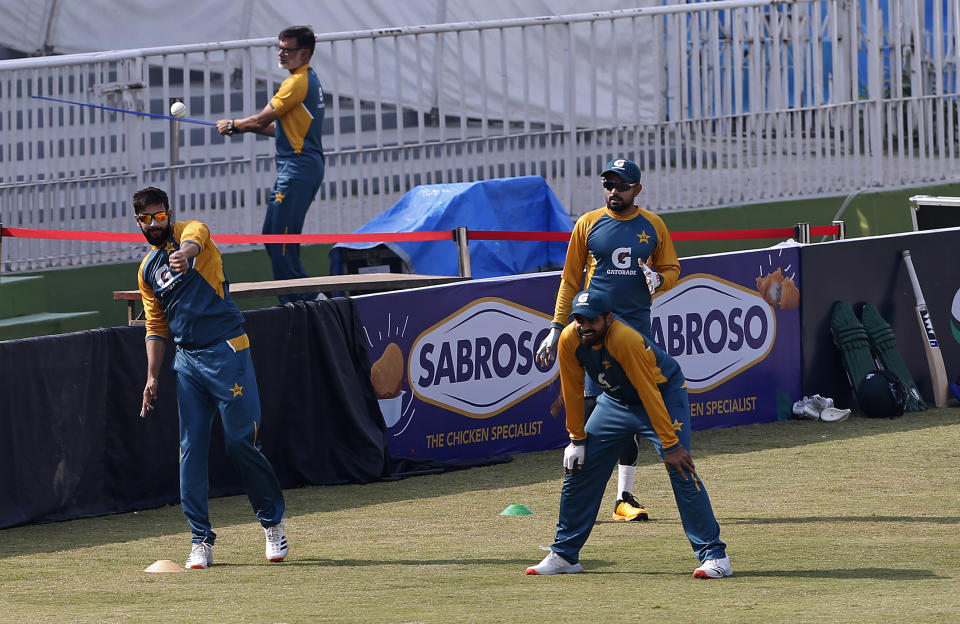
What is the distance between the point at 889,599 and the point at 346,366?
522cm

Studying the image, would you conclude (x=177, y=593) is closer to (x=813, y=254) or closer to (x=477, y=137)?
(x=813, y=254)

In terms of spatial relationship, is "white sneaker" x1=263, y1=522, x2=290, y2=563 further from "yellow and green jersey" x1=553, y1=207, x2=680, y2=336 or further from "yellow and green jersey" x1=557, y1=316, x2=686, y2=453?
"yellow and green jersey" x1=553, y1=207, x2=680, y2=336

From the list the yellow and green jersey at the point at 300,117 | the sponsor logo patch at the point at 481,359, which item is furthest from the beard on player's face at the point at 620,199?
the yellow and green jersey at the point at 300,117

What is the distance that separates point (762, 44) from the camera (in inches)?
661

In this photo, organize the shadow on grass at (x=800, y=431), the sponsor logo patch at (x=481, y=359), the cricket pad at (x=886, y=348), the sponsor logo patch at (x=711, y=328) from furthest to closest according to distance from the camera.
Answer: the cricket pad at (x=886, y=348), the sponsor logo patch at (x=711, y=328), the shadow on grass at (x=800, y=431), the sponsor logo patch at (x=481, y=359)

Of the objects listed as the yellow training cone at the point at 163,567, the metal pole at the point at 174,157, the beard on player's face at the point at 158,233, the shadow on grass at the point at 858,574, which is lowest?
the yellow training cone at the point at 163,567

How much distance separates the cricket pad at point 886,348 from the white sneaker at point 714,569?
6.04m

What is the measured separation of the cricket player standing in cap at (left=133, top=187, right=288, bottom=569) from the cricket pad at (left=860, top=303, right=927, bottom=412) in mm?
6451

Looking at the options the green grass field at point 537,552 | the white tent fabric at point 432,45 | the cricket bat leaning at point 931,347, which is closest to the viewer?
the green grass field at point 537,552

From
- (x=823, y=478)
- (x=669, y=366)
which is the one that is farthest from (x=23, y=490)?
(x=823, y=478)

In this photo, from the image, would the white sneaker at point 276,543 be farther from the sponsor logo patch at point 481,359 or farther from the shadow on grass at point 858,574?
the sponsor logo patch at point 481,359

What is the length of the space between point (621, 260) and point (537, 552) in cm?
174

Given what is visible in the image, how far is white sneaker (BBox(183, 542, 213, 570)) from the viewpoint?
8.55 m

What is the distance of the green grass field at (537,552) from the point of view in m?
7.18
